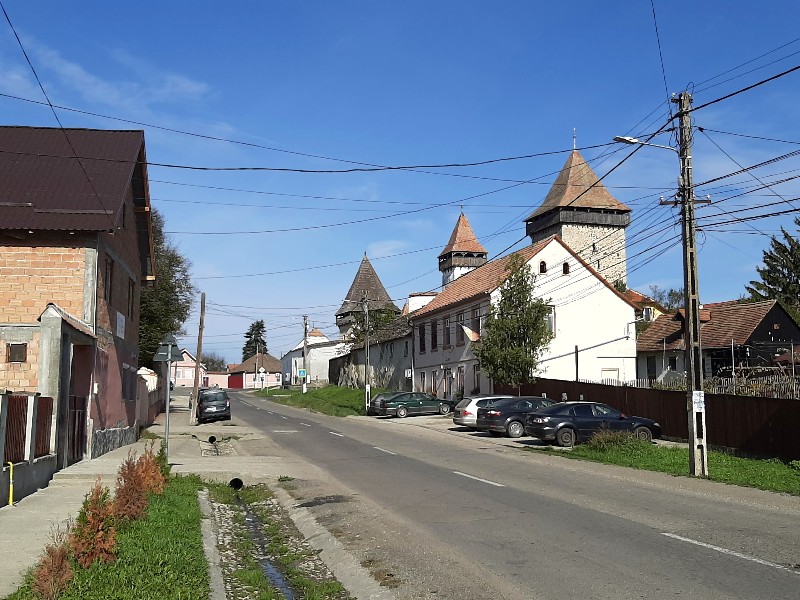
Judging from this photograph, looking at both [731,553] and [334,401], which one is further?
[334,401]

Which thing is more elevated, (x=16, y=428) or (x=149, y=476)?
(x=16, y=428)

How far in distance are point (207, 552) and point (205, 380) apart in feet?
442

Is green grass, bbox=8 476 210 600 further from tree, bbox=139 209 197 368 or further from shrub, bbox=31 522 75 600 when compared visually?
tree, bbox=139 209 197 368

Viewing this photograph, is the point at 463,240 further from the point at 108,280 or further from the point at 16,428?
the point at 16,428

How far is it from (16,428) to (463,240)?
77.1 meters

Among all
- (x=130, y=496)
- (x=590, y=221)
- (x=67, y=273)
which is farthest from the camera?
(x=590, y=221)

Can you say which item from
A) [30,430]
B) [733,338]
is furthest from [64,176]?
[733,338]

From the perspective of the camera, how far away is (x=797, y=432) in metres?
18.9

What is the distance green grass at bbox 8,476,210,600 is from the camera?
6.46 m

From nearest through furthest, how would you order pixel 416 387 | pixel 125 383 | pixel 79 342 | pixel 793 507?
1. pixel 793 507
2. pixel 79 342
3. pixel 125 383
4. pixel 416 387

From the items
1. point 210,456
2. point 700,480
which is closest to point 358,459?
point 210,456

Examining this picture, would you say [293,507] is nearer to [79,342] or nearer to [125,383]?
[79,342]

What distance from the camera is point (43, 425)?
49.2ft

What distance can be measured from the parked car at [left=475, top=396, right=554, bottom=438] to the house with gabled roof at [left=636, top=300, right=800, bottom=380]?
13704mm
